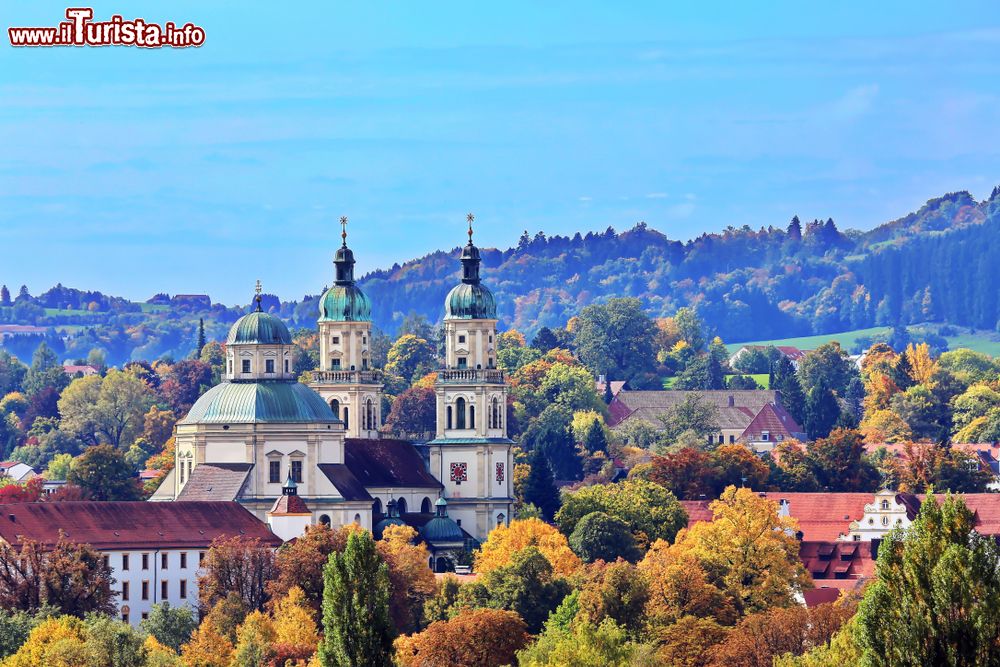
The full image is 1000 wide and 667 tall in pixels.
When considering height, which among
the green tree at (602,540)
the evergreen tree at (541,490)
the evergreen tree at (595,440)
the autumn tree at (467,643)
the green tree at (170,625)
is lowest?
the autumn tree at (467,643)

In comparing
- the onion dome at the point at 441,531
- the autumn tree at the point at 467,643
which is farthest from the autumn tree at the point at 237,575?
the onion dome at the point at 441,531

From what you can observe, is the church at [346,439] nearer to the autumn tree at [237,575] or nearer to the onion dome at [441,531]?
the onion dome at [441,531]

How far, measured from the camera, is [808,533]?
133875mm

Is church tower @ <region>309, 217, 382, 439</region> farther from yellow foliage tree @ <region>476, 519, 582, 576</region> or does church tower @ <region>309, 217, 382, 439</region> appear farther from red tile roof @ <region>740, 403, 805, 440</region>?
red tile roof @ <region>740, 403, 805, 440</region>

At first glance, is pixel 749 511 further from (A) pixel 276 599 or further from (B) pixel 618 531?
(A) pixel 276 599

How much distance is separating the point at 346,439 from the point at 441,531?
7.18 metres

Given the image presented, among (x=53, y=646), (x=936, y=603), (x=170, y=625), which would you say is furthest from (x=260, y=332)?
(x=936, y=603)

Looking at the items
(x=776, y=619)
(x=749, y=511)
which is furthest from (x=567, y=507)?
(x=776, y=619)

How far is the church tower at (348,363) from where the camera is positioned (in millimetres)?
138125

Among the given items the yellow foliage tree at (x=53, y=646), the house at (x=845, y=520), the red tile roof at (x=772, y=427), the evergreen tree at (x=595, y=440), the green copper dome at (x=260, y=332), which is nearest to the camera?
the yellow foliage tree at (x=53, y=646)

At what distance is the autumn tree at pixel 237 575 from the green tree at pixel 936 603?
4544 centimetres

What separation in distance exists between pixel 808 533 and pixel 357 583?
2272 inches

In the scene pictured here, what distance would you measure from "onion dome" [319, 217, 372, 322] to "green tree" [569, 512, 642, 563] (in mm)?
20065

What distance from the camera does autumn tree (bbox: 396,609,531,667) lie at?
92062 mm
